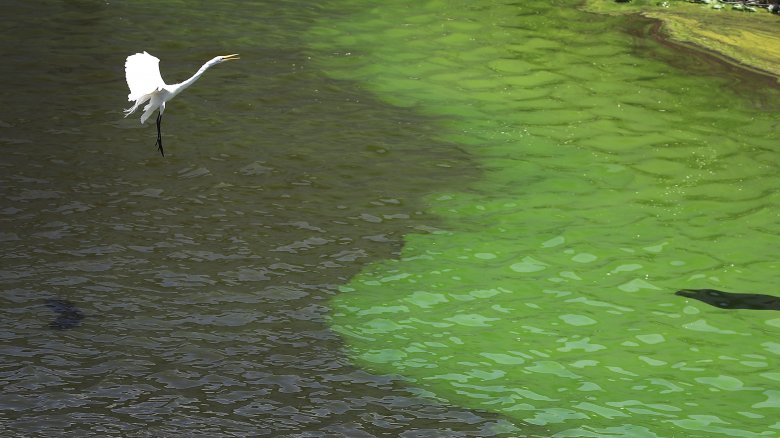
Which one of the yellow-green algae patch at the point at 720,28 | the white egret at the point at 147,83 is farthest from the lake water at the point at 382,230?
the white egret at the point at 147,83

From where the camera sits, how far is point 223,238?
7695 mm

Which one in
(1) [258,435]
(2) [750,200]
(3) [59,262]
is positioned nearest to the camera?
(1) [258,435]

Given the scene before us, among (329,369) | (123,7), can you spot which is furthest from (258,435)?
(123,7)

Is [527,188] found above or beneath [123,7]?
beneath

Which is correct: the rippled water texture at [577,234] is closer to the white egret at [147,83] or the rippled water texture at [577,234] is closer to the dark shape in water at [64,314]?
the dark shape in water at [64,314]

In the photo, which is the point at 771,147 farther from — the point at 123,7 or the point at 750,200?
the point at 123,7

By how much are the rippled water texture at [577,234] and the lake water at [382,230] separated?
0.08ft

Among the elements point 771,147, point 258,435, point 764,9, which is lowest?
point 258,435

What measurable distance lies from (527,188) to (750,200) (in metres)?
1.75

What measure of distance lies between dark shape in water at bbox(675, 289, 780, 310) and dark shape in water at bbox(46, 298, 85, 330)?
3.83 meters

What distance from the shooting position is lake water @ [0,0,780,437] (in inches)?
234

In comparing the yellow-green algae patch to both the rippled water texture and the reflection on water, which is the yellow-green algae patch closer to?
the rippled water texture

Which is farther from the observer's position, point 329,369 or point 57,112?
point 57,112

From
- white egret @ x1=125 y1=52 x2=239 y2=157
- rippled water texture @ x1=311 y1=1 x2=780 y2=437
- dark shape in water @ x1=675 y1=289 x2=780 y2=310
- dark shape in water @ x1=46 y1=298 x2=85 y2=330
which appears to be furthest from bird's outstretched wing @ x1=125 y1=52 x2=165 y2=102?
dark shape in water @ x1=675 y1=289 x2=780 y2=310
